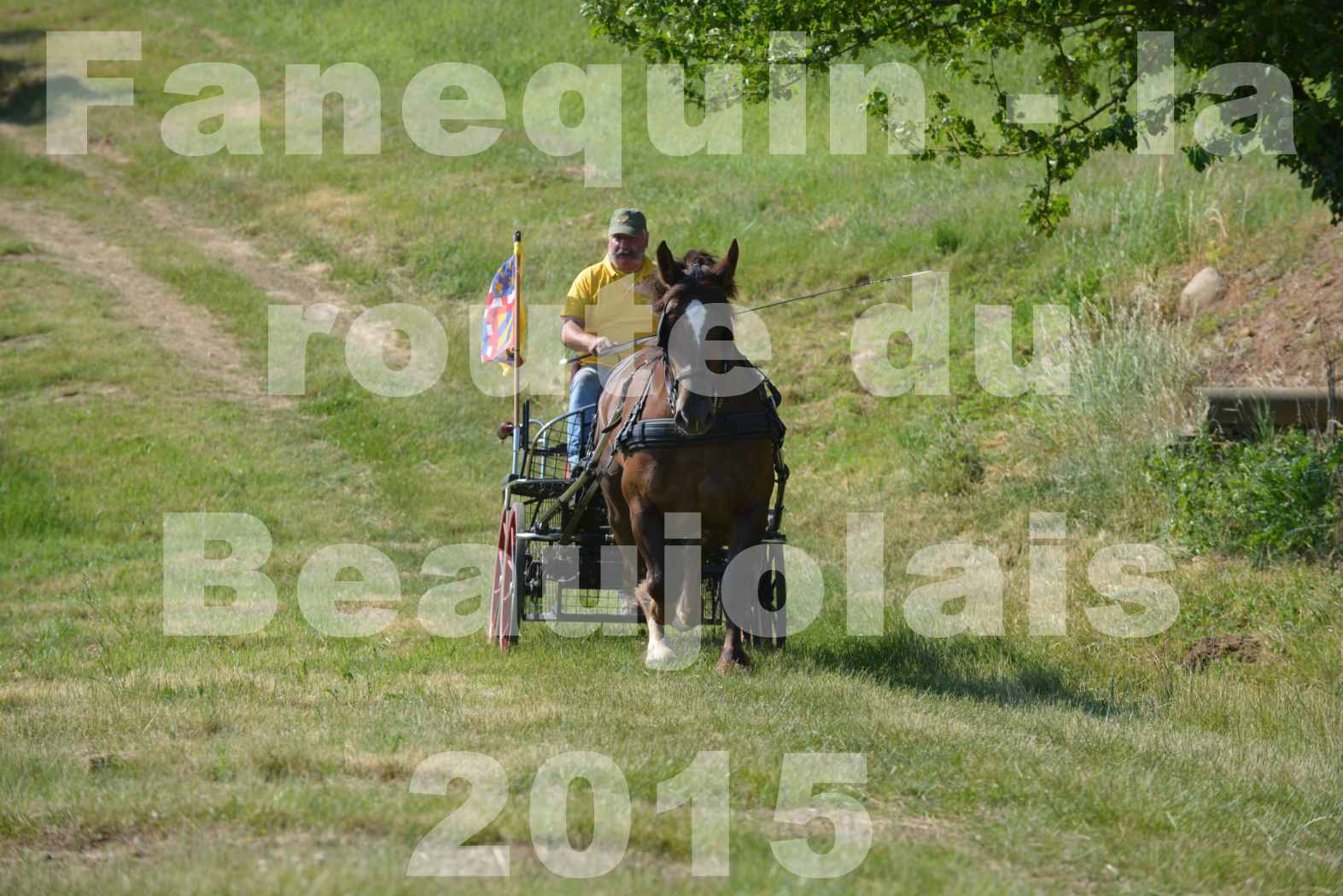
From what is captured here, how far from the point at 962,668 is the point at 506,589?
124 inches

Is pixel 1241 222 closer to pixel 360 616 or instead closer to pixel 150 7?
pixel 360 616

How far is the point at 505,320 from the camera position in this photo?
33.5 feet

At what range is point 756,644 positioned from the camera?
8719mm

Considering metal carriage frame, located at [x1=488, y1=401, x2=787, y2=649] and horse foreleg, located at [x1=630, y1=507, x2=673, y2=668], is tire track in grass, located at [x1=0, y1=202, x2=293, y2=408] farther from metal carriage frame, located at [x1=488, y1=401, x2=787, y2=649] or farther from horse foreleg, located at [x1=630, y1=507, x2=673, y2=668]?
horse foreleg, located at [x1=630, y1=507, x2=673, y2=668]

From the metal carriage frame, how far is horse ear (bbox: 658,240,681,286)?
1535 mm

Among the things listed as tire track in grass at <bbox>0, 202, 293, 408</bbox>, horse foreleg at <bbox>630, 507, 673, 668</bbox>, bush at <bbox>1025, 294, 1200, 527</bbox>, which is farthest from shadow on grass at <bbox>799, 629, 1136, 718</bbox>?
Result: tire track in grass at <bbox>0, 202, 293, 408</bbox>

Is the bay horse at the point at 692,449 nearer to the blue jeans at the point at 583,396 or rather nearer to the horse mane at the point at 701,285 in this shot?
the horse mane at the point at 701,285

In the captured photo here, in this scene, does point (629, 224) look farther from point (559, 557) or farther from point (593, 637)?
point (593, 637)

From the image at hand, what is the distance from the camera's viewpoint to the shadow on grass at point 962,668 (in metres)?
7.98

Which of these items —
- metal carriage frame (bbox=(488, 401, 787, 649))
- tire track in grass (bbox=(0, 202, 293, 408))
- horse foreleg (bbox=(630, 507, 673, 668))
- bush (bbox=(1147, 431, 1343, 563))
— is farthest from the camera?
tire track in grass (bbox=(0, 202, 293, 408))

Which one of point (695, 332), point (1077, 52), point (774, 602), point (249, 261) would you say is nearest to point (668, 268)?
point (695, 332)

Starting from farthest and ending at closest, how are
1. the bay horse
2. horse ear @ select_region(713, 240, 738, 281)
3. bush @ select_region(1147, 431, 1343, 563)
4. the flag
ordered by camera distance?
the flag, bush @ select_region(1147, 431, 1343, 563), horse ear @ select_region(713, 240, 738, 281), the bay horse

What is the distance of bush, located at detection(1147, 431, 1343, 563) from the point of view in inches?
388

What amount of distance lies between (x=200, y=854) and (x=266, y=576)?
893 centimetres
